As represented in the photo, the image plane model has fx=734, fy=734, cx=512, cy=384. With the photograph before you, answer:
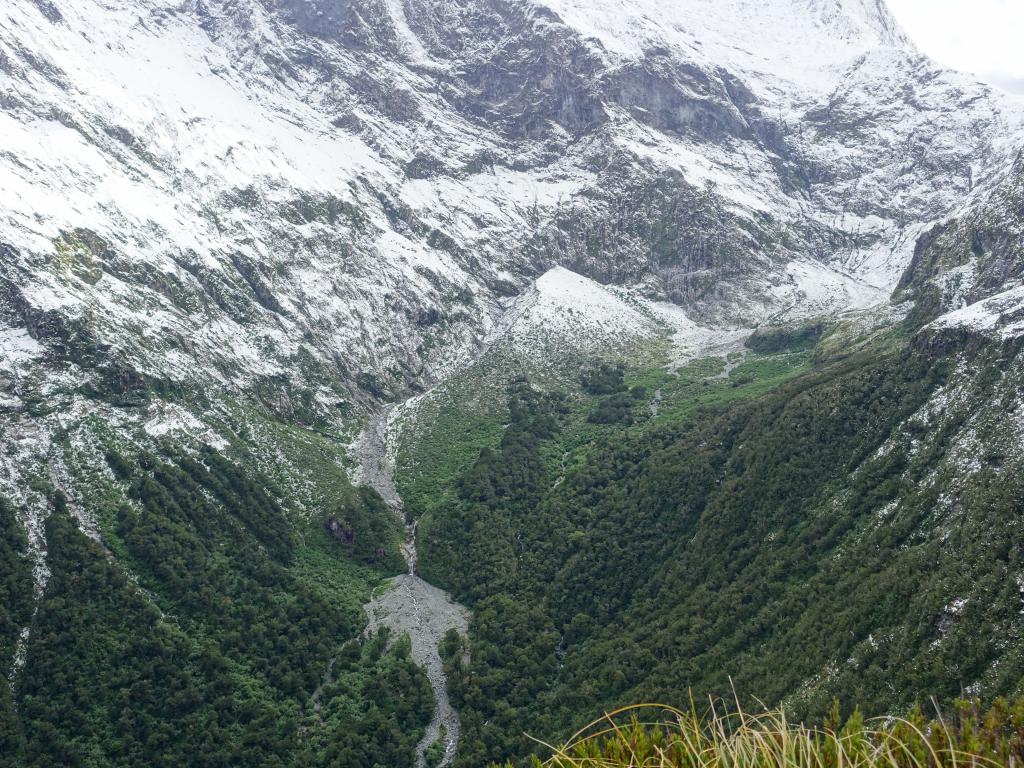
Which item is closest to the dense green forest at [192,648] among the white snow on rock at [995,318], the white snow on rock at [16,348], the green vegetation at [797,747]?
the white snow on rock at [16,348]

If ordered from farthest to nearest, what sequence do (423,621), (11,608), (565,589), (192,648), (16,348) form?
(16,348) < (565,589) < (423,621) < (192,648) < (11,608)

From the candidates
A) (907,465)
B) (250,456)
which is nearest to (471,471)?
(250,456)

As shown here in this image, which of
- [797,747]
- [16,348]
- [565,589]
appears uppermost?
[797,747]

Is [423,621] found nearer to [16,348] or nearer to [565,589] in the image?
[565,589]

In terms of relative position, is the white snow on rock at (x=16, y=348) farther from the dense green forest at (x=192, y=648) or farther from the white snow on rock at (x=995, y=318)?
the white snow on rock at (x=995, y=318)

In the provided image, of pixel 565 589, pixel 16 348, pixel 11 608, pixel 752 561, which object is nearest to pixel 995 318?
pixel 752 561

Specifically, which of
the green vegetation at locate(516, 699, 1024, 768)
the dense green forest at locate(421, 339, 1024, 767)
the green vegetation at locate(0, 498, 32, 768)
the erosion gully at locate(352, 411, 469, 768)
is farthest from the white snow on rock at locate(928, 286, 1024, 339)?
the green vegetation at locate(0, 498, 32, 768)
